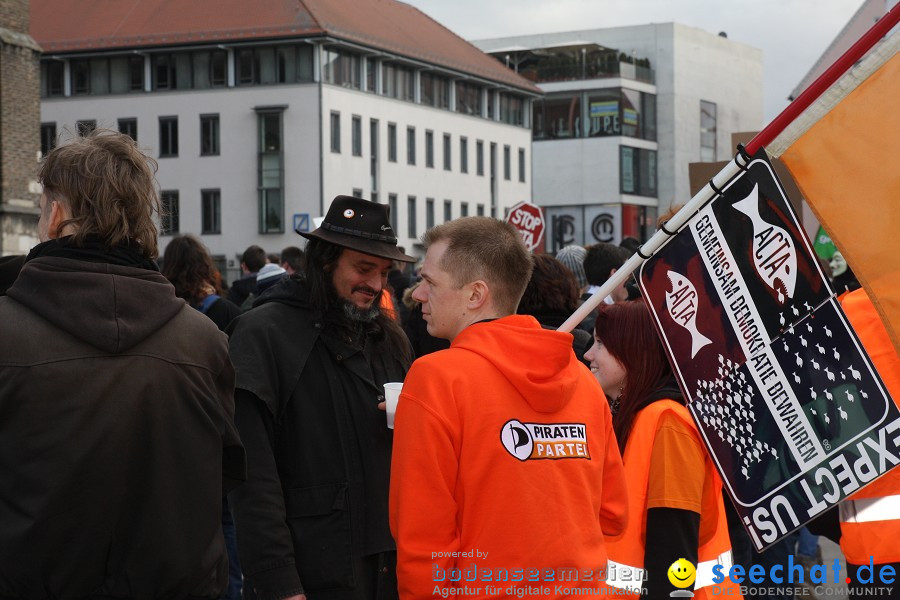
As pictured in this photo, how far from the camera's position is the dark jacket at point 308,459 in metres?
4.27

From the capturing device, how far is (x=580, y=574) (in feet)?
12.1

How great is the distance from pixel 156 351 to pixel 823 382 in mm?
1815

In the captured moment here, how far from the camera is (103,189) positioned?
11.9ft

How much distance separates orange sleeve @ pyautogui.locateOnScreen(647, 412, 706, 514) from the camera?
4.30 meters

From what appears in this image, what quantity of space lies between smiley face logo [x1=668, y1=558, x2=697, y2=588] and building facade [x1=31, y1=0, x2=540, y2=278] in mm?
54788

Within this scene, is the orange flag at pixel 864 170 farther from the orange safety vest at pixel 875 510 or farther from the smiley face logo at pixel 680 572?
the smiley face logo at pixel 680 572

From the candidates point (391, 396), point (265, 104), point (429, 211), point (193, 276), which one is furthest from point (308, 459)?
point (429, 211)

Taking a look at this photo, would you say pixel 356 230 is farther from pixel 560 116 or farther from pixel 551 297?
pixel 560 116

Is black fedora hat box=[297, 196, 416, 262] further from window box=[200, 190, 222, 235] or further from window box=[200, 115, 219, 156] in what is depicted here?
window box=[200, 115, 219, 156]

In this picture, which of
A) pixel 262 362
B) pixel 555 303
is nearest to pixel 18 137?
pixel 555 303

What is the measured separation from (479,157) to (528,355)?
67.6 m

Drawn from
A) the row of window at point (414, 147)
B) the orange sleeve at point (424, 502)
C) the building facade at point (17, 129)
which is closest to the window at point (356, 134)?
the row of window at point (414, 147)

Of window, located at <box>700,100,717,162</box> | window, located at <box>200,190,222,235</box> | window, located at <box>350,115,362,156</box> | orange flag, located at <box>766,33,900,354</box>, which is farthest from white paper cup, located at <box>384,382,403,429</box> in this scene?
window, located at <box>700,100,717,162</box>

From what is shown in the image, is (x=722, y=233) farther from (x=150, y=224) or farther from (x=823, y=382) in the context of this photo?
(x=150, y=224)
